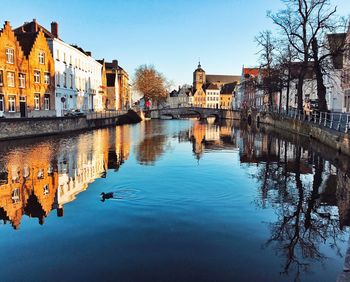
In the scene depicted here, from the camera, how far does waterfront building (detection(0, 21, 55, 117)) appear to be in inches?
1304

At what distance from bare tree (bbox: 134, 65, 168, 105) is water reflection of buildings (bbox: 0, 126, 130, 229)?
196ft

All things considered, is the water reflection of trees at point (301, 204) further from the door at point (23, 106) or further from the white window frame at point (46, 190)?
the door at point (23, 106)

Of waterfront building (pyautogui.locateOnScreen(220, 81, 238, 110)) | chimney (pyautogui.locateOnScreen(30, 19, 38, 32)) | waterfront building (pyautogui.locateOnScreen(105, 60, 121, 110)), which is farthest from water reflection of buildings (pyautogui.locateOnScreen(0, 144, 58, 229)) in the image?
waterfront building (pyautogui.locateOnScreen(220, 81, 238, 110))

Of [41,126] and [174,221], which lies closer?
[174,221]

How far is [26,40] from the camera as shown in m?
37.3

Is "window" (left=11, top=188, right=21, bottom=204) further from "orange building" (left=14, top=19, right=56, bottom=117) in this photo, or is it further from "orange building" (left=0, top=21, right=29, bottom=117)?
"orange building" (left=14, top=19, right=56, bottom=117)

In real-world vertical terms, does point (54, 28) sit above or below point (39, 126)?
above

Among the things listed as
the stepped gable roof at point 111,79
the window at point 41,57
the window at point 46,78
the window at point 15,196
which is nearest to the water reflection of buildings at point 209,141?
the window at point 15,196

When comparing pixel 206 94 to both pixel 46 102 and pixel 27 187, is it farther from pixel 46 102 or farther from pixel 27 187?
pixel 27 187

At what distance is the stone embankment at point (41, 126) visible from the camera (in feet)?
85.8

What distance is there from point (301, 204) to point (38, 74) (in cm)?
3442

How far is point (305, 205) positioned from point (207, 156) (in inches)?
394

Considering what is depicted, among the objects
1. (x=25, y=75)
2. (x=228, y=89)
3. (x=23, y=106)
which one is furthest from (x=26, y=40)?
(x=228, y=89)

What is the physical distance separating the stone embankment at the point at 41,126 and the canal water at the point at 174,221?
439 inches
